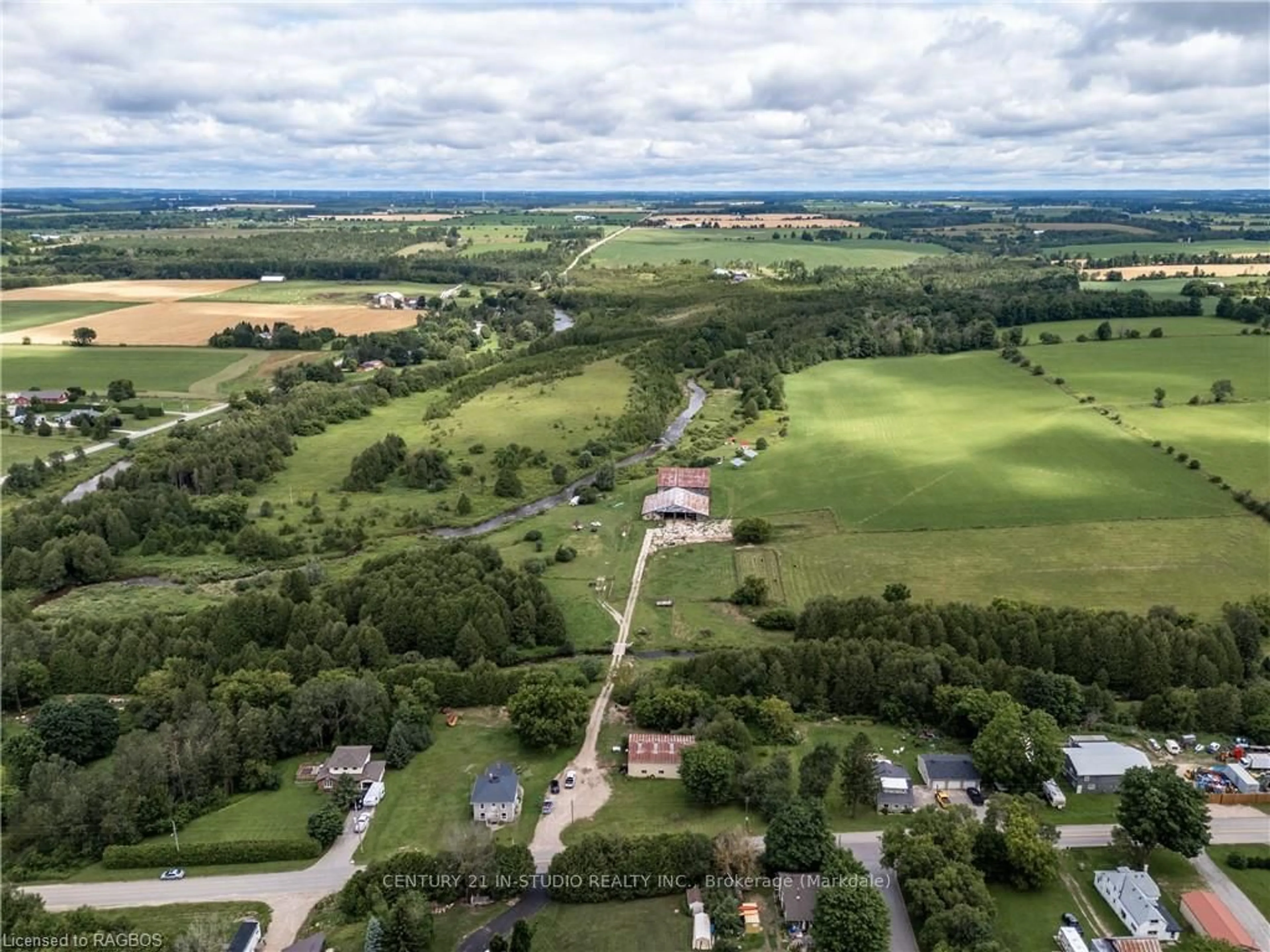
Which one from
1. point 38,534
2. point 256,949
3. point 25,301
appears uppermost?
point 25,301

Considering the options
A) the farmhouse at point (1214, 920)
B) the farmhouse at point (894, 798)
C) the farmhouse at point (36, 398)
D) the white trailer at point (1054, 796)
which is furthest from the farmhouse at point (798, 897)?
the farmhouse at point (36, 398)

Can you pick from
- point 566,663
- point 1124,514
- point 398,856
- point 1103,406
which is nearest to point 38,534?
point 566,663

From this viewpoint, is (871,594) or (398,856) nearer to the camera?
(398,856)

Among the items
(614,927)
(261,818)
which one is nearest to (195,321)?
(261,818)

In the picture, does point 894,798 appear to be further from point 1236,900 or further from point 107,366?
point 107,366

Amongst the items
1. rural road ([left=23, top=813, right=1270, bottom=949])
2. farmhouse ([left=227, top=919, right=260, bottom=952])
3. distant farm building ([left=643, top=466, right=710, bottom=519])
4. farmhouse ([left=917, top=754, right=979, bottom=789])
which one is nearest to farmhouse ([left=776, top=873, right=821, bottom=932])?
rural road ([left=23, top=813, right=1270, bottom=949])

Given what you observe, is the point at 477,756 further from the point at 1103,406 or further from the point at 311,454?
the point at 1103,406
